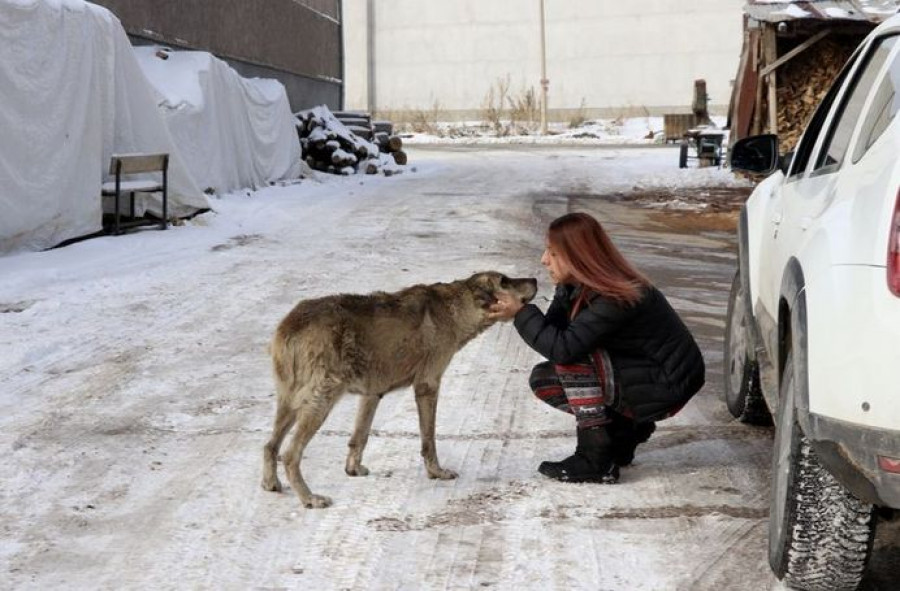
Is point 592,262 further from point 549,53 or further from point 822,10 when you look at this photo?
point 549,53

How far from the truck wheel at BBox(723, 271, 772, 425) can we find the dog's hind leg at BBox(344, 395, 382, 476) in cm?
183

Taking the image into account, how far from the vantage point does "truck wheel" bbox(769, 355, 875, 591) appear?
352 cm

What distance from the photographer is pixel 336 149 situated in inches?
971

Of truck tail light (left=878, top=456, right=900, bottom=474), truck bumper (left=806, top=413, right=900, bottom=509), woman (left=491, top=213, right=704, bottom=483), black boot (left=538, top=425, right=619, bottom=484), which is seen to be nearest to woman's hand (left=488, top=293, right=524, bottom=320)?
woman (left=491, top=213, right=704, bottom=483)

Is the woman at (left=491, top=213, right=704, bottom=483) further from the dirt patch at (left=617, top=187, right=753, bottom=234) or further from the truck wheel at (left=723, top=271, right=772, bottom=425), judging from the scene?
the dirt patch at (left=617, top=187, right=753, bottom=234)

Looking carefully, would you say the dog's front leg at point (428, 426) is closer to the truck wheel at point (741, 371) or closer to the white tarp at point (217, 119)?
the truck wheel at point (741, 371)

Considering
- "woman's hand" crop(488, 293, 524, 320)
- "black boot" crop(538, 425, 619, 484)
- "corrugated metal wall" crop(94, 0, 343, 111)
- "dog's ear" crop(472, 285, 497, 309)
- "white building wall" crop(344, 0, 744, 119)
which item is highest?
"white building wall" crop(344, 0, 744, 119)

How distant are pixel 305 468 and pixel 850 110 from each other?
275 centimetres

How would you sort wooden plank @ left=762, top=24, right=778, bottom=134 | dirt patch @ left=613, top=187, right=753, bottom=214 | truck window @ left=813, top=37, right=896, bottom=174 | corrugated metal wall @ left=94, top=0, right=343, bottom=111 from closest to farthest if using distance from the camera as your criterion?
truck window @ left=813, top=37, right=896, bottom=174 < dirt patch @ left=613, top=187, right=753, bottom=214 < wooden plank @ left=762, top=24, right=778, bottom=134 < corrugated metal wall @ left=94, top=0, right=343, bottom=111

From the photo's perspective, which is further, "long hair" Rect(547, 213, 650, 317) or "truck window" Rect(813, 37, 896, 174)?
"long hair" Rect(547, 213, 650, 317)

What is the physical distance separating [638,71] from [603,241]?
167 feet

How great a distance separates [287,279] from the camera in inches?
413

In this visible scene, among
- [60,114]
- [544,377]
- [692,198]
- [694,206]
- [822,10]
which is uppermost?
[822,10]

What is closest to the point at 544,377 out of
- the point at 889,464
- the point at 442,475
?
the point at 442,475
